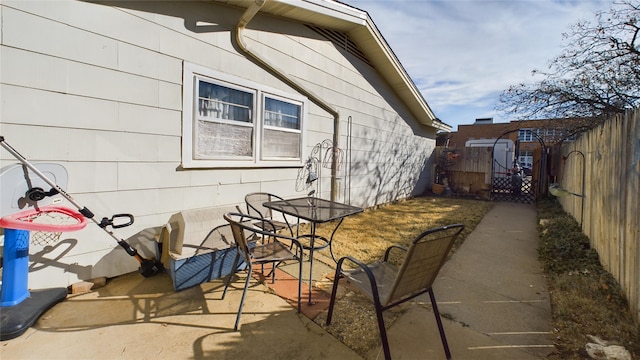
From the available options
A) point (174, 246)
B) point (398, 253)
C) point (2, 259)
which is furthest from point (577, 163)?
point (2, 259)

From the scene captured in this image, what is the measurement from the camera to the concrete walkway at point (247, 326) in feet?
6.10

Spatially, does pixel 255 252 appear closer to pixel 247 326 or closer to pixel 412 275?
pixel 247 326

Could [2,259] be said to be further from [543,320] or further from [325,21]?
[325,21]

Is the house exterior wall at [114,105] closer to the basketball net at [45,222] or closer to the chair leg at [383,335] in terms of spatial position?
the basketball net at [45,222]

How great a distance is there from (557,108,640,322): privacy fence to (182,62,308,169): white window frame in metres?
4.18

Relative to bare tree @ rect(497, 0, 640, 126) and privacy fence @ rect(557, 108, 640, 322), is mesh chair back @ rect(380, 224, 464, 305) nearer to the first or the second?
privacy fence @ rect(557, 108, 640, 322)

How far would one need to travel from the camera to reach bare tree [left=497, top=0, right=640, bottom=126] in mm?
6951

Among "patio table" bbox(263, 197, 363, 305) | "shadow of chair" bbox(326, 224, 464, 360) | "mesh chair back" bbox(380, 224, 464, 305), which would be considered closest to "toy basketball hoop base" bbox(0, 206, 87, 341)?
"patio table" bbox(263, 197, 363, 305)

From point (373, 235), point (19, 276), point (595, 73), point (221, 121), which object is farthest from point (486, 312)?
point (595, 73)

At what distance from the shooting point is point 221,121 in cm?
376

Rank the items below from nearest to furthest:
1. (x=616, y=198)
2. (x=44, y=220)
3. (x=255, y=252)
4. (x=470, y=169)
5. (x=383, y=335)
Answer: (x=383, y=335) → (x=44, y=220) → (x=255, y=252) → (x=616, y=198) → (x=470, y=169)

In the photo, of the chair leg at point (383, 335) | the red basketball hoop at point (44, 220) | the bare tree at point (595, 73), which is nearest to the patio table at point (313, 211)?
the chair leg at point (383, 335)

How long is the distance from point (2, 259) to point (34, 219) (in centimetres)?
50

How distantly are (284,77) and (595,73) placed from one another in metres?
9.03
